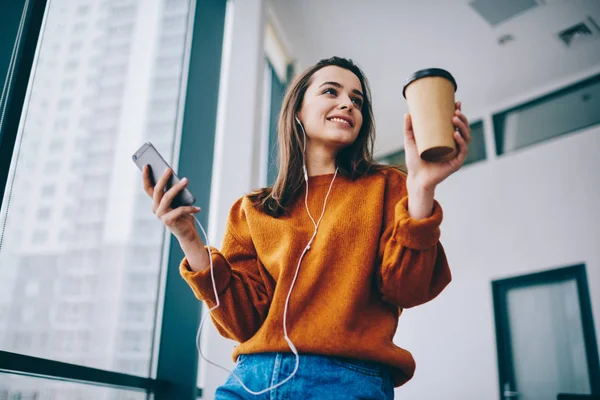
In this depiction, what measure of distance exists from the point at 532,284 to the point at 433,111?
410cm

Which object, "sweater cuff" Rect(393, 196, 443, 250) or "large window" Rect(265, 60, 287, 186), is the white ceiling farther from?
"sweater cuff" Rect(393, 196, 443, 250)

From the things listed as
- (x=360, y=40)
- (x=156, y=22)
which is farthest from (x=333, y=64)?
(x=360, y=40)

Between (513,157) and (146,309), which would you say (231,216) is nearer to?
(146,309)

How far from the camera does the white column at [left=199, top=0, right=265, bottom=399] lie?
2.34 metres

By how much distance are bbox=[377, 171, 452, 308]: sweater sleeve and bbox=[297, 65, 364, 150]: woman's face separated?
0.92 ft

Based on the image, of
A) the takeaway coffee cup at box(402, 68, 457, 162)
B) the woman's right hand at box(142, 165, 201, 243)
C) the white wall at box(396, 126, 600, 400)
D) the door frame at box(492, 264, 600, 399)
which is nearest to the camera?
the takeaway coffee cup at box(402, 68, 457, 162)

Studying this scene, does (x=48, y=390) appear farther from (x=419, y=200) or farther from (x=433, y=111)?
(x=433, y=111)

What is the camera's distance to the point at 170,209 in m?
0.94

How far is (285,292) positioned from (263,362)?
0.43 ft

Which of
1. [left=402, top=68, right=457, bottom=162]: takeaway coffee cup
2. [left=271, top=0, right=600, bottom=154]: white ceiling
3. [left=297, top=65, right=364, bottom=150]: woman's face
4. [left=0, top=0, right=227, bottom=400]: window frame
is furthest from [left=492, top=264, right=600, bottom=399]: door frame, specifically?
[left=402, top=68, right=457, bottom=162]: takeaway coffee cup

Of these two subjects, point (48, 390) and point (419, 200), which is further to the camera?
point (48, 390)

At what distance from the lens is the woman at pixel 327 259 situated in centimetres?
84

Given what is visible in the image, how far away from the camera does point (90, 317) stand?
174 centimetres

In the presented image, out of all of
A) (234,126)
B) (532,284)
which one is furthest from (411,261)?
(532,284)
